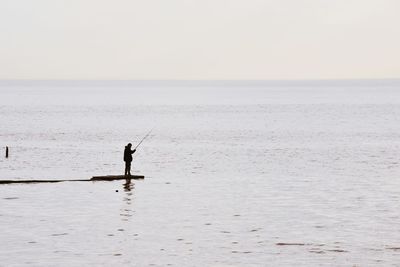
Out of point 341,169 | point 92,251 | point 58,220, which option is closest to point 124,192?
point 58,220

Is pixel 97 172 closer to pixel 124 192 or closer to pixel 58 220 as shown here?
pixel 124 192

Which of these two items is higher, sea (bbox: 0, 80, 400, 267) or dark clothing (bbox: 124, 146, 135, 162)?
dark clothing (bbox: 124, 146, 135, 162)

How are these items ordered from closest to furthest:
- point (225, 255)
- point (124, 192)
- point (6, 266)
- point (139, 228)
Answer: point (6, 266)
point (225, 255)
point (139, 228)
point (124, 192)

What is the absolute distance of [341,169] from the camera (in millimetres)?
56312

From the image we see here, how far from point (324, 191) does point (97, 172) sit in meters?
17.9

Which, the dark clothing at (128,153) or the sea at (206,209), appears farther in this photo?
the dark clothing at (128,153)

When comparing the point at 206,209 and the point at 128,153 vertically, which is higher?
the point at 128,153

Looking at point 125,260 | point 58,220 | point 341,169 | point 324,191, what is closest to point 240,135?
point 341,169

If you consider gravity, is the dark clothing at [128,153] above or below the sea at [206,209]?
above

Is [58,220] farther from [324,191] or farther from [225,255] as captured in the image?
[324,191]

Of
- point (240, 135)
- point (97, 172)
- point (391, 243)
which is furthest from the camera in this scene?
point (240, 135)

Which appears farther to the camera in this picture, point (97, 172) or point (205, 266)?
point (97, 172)

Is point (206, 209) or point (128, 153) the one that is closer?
point (206, 209)

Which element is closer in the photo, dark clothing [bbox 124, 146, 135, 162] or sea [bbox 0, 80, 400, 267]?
sea [bbox 0, 80, 400, 267]
